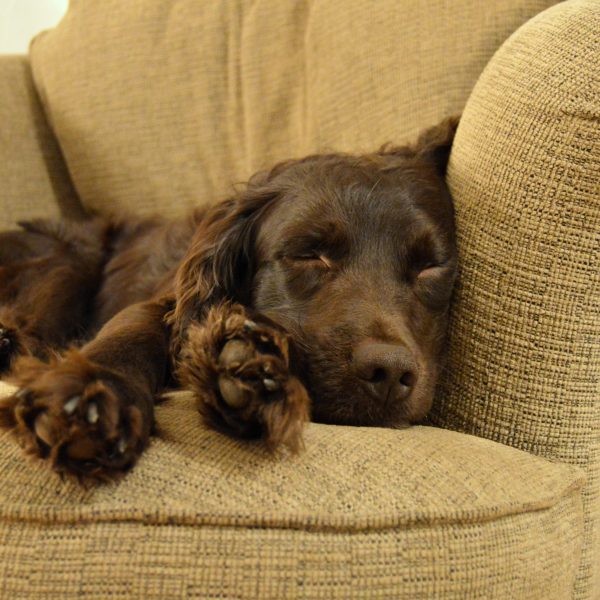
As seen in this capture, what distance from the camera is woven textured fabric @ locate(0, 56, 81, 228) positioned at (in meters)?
3.13

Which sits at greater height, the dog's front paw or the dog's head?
the dog's front paw

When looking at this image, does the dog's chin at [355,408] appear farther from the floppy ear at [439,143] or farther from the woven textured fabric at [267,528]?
the floppy ear at [439,143]

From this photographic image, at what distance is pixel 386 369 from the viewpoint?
1.50 meters

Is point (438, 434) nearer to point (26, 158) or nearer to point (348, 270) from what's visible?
point (348, 270)

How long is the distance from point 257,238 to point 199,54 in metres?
1.37

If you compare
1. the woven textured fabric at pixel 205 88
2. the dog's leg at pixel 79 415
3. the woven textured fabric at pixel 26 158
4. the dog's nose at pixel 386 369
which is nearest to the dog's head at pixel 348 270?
the dog's nose at pixel 386 369

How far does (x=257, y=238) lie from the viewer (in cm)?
197

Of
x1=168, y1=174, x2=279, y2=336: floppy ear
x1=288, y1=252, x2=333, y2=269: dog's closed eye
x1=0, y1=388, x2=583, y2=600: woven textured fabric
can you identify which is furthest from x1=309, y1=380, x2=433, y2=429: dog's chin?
x1=168, y1=174, x2=279, y2=336: floppy ear

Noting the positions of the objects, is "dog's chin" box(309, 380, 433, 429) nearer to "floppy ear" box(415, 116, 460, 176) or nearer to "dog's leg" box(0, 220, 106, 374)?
"floppy ear" box(415, 116, 460, 176)

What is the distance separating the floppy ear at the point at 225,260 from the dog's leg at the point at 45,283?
60cm

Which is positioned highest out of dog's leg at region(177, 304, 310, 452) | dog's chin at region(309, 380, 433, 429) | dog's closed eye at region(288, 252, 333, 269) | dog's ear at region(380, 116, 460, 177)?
dog's leg at region(177, 304, 310, 452)

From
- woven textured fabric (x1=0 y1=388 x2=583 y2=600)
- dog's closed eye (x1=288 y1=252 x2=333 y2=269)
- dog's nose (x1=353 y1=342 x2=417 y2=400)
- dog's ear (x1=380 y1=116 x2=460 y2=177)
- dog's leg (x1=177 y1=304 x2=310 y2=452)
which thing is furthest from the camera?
dog's ear (x1=380 y1=116 x2=460 y2=177)

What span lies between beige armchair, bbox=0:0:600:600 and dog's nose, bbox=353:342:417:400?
0.29 feet

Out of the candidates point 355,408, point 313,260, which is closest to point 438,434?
point 355,408
